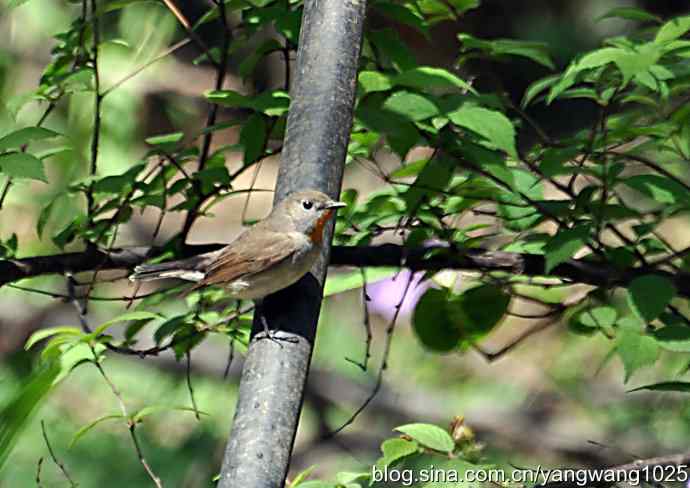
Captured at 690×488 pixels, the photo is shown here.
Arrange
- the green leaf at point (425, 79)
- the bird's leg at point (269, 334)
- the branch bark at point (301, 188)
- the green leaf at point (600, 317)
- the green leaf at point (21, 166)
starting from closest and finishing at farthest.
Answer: the branch bark at point (301, 188)
the bird's leg at point (269, 334)
the green leaf at point (21, 166)
the green leaf at point (425, 79)
the green leaf at point (600, 317)

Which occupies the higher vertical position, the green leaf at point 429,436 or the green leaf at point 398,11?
the green leaf at point 398,11

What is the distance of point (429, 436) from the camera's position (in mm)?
1679

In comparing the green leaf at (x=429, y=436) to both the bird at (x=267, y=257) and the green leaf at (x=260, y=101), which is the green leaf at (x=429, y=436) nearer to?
the bird at (x=267, y=257)

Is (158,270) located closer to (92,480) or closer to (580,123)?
(92,480)

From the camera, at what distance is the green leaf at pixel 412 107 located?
1.84 meters

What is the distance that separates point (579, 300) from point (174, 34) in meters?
3.48

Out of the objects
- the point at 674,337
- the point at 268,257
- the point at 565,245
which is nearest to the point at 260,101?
the point at 268,257

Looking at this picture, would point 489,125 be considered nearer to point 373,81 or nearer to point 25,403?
point 373,81

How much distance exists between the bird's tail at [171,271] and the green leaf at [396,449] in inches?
31.0

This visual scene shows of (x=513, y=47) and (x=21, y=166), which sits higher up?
(x=513, y=47)

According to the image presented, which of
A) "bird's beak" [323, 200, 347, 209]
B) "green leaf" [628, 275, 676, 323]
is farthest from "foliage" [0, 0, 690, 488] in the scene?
"bird's beak" [323, 200, 347, 209]

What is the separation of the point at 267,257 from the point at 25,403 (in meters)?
0.61

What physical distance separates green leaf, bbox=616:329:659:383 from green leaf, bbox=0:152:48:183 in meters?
1.02

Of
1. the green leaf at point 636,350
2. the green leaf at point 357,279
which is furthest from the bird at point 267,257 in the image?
the green leaf at point 636,350
